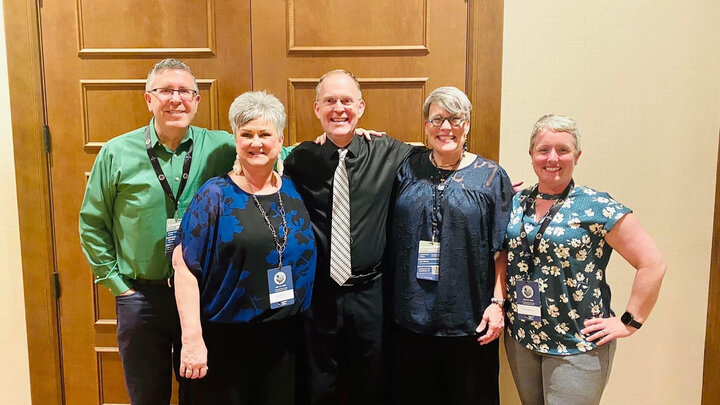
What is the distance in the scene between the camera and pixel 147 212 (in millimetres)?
1842

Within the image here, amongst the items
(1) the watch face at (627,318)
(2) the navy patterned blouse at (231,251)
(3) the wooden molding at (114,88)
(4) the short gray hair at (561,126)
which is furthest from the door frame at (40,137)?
(2) the navy patterned blouse at (231,251)

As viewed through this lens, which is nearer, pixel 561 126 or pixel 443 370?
pixel 561 126

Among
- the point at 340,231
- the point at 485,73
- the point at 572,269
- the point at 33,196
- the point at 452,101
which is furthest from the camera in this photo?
the point at 33,196

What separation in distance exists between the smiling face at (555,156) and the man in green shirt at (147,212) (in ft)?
4.21

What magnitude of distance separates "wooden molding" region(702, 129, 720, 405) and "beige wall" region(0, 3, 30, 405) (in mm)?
3412

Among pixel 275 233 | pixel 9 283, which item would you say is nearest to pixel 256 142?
pixel 275 233

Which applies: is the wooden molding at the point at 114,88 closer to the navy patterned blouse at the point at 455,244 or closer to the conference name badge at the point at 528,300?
the navy patterned blouse at the point at 455,244

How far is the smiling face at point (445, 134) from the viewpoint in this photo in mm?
1721

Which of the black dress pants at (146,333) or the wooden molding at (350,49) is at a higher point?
the wooden molding at (350,49)

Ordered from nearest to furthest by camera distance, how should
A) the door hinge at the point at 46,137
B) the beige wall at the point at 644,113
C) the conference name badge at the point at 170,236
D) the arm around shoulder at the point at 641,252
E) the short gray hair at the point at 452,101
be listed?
the arm around shoulder at the point at 641,252 < the short gray hair at the point at 452,101 < the conference name badge at the point at 170,236 < the beige wall at the point at 644,113 < the door hinge at the point at 46,137

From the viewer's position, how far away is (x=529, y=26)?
2.15 m

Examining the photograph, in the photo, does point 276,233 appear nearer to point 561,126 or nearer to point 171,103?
point 171,103

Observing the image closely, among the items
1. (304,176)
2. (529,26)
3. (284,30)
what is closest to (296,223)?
(304,176)

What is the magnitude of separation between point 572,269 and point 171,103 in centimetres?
162
